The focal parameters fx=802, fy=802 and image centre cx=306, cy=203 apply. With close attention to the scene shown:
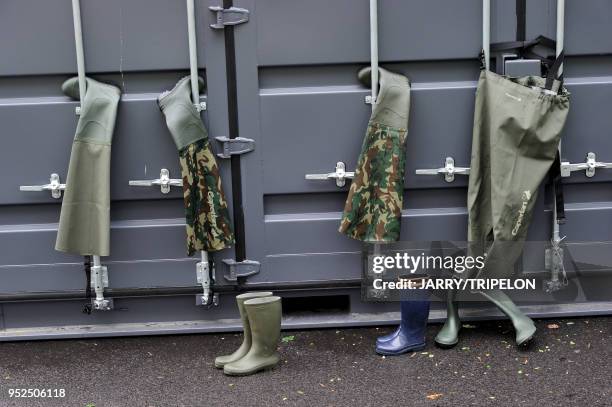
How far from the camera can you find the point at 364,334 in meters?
3.83

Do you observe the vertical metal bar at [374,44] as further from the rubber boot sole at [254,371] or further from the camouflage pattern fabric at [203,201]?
the rubber boot sole at [254,371]

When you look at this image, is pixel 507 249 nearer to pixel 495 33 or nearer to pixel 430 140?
pixel 430 140

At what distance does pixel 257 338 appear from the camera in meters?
3.48

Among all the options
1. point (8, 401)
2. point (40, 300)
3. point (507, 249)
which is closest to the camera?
point (8, 401)

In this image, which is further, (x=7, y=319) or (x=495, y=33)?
(x=7, y=319)

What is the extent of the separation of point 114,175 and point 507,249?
1825mm

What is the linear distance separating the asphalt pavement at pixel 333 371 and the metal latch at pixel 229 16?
147 cm

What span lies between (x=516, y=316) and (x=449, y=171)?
73 cm

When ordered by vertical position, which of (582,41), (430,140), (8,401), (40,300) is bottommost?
(8,401)

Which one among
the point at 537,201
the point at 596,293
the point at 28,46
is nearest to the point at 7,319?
the point at 28,46

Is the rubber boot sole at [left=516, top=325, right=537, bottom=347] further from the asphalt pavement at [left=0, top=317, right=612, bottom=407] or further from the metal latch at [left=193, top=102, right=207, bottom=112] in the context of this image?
the metal latch at [left=193, top=102, right=207, bottom=112]

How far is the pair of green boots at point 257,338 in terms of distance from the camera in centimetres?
344

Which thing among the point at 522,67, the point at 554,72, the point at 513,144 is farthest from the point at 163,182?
the point at 554,72

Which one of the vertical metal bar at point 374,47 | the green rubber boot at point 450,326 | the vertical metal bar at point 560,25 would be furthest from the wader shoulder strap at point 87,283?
the vertical metal bar at point 560,25
